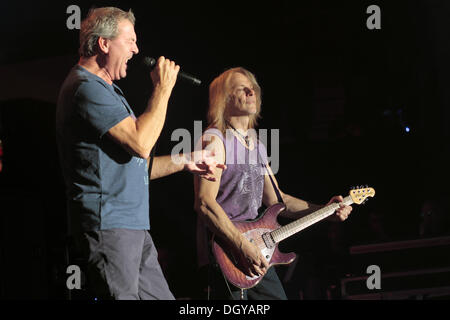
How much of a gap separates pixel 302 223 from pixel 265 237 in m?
0.26

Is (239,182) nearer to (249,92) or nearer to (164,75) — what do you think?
(249,92)

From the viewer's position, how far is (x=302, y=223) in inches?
129

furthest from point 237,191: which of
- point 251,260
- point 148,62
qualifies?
point 148,62

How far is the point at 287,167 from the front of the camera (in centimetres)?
489

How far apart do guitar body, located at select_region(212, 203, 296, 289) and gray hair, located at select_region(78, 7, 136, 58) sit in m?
1.36

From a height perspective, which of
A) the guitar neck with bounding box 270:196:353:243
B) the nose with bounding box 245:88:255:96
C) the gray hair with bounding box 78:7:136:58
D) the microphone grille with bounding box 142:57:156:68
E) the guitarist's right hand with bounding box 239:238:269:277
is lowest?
the guitarist's right hand with bounding box 239:238:269:277

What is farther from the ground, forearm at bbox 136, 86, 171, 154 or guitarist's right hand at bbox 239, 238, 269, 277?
forearm at bbox 136, 86, 171, 154

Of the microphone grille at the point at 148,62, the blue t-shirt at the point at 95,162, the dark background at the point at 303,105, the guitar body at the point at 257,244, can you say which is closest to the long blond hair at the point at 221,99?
the dark background at the point at 303,105

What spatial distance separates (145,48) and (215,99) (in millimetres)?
893

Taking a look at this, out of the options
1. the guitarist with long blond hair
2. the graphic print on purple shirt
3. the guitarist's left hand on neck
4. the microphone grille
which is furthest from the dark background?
the microphone grille

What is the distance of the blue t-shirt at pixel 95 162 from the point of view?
2.06 m

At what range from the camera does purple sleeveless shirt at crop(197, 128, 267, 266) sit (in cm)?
320

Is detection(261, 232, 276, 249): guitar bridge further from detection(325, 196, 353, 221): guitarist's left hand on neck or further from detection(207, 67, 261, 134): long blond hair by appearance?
detection(207, 67, 261, 134): long blond hair
